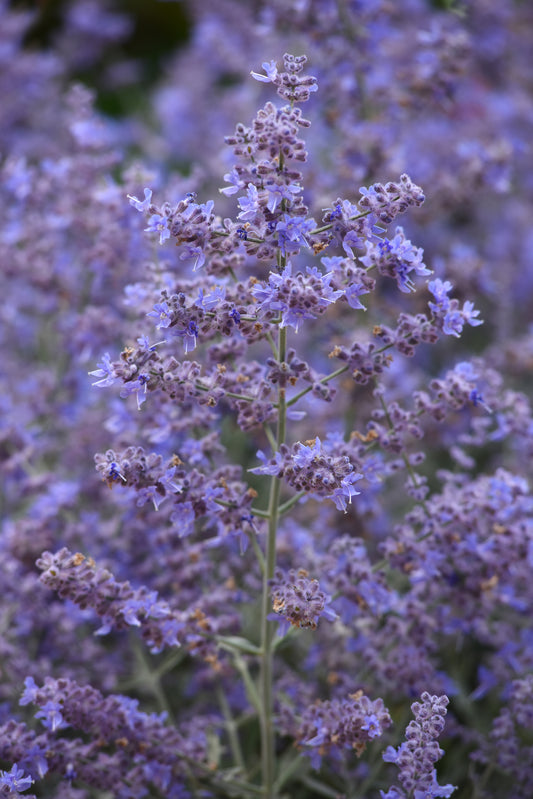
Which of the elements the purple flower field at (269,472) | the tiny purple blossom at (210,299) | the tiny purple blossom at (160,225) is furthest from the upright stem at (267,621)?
the tiny purple blossom at (160,225)

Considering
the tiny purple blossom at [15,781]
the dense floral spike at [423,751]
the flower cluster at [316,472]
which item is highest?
the flower cluster at [316,472]

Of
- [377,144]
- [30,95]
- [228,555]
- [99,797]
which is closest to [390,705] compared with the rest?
[228,555]

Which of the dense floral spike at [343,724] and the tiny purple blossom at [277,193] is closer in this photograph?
the tiny purple blossom at [277,193]

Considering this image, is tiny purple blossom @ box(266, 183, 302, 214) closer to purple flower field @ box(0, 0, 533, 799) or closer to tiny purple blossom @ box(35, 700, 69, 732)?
purple flower field @ box(0, 0, 533, 799)

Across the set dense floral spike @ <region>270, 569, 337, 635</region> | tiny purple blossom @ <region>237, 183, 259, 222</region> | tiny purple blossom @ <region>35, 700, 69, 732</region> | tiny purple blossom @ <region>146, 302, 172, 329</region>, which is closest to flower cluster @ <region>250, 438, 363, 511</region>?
dense floral spike @ <region>270, 569, 337, 635</region>

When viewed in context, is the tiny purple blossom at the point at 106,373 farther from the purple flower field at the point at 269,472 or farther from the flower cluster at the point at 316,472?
the flower cluster at the point at 316,472

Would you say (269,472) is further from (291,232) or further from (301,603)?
(291,232)

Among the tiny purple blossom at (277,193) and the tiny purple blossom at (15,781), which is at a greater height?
the tiny purple blossom at (277,193)

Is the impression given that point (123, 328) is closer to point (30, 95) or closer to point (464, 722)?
point (464, 722)

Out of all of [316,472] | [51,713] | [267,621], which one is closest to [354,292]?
[316,472]
